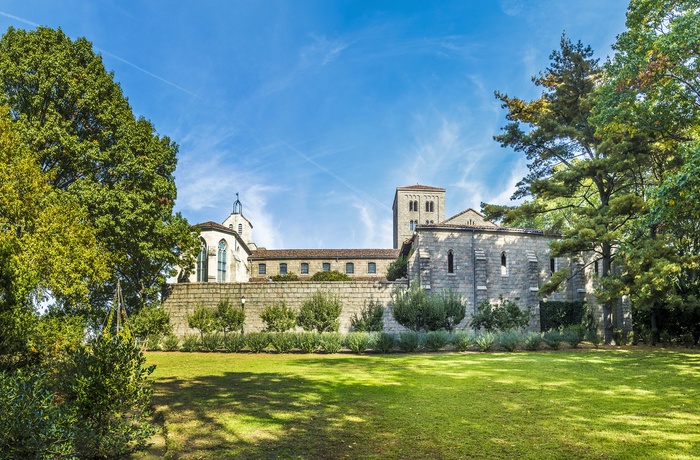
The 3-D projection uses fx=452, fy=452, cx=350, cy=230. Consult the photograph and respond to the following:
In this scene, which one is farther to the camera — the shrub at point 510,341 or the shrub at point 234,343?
the shrub at point 234,343

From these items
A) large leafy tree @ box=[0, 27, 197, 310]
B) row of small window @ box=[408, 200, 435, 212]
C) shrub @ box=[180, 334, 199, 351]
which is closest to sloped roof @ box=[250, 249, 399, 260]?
row of small window @ box=[408, 200, 435, 212]

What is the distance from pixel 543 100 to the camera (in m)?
26.3

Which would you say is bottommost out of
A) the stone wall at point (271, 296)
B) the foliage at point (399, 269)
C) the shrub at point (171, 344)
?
the shrub at point (171, 344)

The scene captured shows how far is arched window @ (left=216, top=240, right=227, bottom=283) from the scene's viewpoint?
39.3m

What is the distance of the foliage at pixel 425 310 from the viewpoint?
2461 centimetres

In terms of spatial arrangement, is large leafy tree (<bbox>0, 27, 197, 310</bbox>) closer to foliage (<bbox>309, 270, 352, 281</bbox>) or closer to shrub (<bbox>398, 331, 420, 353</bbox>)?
shrub (<bbox>398, 331, 420, 353</bbox>)

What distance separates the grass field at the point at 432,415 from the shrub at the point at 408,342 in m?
8.92

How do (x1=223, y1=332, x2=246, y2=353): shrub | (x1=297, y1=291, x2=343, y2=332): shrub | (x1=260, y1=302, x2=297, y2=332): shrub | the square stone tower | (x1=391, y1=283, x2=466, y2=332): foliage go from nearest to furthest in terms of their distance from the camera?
(x1=223, y1=332, x2=246, y2=353): shrub < (x1=391, y1=283, x2=466, y2=332): foliage < (x1=297, y1=291, x2=343, y2=332): shrub < (x1=260, y1=302, x2=297, y2=332): shrub < the square stone tower

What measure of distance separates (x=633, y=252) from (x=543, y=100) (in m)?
10.7

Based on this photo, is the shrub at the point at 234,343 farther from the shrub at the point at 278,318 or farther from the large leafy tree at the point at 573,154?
the large leafy tree at the point at 573,154

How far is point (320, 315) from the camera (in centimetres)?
2694

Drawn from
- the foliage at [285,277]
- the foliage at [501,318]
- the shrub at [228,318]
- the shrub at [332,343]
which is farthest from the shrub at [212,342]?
the foliage at [285,277]

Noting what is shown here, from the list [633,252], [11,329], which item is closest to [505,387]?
[11,329]

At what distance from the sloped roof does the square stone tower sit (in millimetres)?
17941
